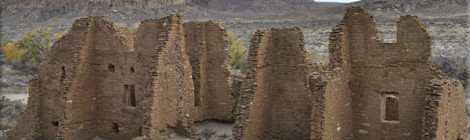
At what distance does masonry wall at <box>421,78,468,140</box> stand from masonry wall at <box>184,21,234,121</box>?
6.93 metres

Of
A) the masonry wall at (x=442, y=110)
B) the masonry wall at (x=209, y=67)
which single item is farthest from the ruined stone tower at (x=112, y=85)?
the masonry wall at (x=442, y=110)

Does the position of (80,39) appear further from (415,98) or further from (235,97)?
(415,98)

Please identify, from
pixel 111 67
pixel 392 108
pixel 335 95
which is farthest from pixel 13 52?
pixel 335 95

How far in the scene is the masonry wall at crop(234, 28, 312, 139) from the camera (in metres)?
16.3

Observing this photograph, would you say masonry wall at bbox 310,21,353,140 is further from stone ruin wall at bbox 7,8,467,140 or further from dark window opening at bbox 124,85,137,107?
dark window opening at bbox 124,85,137,107

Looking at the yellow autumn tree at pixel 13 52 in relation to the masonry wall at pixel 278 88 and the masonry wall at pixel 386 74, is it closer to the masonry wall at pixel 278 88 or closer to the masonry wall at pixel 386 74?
the masonry wall at pixel 278 88

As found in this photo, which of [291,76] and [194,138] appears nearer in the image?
[291,76]

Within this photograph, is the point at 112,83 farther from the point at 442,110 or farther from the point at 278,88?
the point at 442,110

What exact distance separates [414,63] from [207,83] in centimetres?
728

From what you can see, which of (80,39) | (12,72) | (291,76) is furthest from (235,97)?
(12,72)

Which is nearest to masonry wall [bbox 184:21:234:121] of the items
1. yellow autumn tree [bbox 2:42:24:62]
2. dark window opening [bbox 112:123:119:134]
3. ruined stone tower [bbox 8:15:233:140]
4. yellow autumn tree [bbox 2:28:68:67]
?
ruined stone tower [bbox 8:15:233:140]

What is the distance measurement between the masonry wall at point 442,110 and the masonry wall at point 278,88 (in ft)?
11.1

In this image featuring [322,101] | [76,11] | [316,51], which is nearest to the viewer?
[322,101]

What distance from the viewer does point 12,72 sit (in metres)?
43.6
